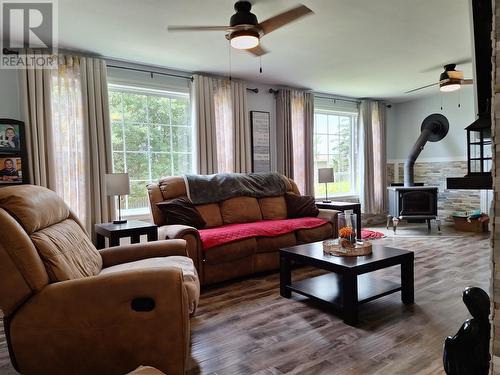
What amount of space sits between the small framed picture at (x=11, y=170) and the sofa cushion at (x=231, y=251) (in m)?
1.96

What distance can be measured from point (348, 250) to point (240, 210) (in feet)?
5.41

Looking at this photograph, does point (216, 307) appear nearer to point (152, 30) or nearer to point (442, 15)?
point (152, 30)

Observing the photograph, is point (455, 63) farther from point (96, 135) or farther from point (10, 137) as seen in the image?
point (10, 137)

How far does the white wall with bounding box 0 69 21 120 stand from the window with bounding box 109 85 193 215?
0.93 metres

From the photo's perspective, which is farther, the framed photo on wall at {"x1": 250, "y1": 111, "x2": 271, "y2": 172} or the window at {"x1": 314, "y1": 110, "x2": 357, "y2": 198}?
the window at {"x1": 314, "y1": 110, "x2": 357, "y2": 198}

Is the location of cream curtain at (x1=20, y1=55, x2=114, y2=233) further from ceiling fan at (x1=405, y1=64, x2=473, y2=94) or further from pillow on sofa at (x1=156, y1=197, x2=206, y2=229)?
ceiling fan at (x1=405, y1=64, x2=473, y2=94)

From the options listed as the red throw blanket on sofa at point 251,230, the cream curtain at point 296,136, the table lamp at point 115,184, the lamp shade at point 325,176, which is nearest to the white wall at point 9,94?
the table lamp at point 115,184

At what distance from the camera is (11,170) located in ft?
10.7

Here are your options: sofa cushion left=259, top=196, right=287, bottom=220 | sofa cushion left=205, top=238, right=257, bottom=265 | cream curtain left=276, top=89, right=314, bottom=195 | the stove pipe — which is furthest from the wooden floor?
the stove pipe

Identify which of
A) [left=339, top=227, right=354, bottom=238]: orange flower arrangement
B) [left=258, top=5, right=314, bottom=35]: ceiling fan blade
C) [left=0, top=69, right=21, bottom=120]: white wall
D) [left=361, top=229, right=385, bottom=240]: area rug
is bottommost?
[left=361, top=229, right=385, bottom=240]: area rug

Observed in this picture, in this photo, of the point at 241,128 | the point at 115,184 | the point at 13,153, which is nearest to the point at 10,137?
the point at 13,153

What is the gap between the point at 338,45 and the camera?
3.60 meters

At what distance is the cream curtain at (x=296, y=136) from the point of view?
5305 millimetres

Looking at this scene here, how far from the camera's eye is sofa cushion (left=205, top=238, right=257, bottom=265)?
3055 mm
